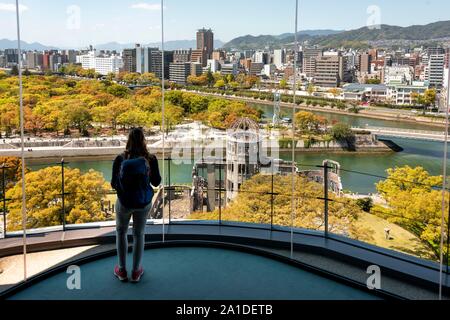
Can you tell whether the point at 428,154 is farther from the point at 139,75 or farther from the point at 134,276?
the point at 139,75

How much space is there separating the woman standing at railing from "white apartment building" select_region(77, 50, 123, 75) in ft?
174

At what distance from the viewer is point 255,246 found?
2299 millimetres

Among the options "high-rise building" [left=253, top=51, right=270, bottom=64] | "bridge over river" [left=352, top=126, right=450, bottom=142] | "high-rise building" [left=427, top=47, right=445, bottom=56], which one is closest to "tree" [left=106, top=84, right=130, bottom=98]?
"bridge over river" [left=352, top=126, right=450, bottom=142]

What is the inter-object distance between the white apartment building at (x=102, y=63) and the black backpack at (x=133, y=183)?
5317cm

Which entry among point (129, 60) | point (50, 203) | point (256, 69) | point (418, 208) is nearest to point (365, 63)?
point (256, 69)

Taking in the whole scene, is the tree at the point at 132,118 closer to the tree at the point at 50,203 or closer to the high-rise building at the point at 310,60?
the tree at the point at 50,203

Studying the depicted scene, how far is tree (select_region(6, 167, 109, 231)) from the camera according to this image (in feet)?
27.8

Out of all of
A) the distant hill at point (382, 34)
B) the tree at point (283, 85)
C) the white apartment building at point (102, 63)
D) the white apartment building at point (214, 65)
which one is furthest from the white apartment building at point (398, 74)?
the white apartment building at point (102, 63)

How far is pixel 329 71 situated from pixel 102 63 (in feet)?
84.6

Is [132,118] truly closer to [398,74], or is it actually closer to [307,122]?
[307,122]

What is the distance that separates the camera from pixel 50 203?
9.22 m

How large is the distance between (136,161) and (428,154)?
2166cm

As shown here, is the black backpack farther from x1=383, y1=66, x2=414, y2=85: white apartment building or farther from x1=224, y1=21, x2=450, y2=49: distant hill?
x1=224, y1=21, x2=450, y2=49: distant hill
